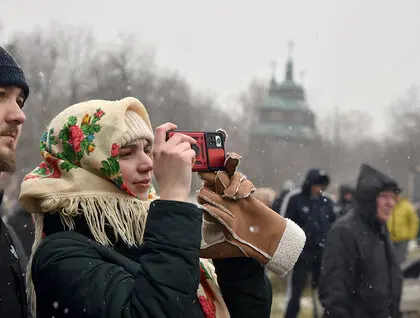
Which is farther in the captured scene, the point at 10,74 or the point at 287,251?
the point at 10,74

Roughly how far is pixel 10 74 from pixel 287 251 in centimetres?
110

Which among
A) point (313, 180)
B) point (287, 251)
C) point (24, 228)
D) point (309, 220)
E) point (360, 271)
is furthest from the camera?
point (313, 180)

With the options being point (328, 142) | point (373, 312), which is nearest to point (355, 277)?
point (373, 312)

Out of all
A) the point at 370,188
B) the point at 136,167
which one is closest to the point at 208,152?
the point at 136,167

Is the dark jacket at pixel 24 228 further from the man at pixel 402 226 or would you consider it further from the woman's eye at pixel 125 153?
the man at pixel 402 226

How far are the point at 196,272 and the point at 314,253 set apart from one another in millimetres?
6201

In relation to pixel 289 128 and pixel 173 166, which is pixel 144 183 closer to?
pixel 173 166

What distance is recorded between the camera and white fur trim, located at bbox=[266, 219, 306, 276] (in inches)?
79.0

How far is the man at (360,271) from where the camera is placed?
15.4ft

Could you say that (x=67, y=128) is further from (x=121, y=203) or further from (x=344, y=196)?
(x=344, y=196)

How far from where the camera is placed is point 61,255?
1948 millimetres

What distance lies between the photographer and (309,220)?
7.75m

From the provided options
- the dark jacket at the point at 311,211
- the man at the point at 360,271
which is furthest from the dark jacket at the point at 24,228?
the dark jacket at the point at 311,211

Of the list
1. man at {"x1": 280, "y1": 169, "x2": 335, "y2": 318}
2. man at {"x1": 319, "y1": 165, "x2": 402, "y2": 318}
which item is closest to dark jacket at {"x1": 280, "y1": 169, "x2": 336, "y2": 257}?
man at {"x1": 280, "y1": 169, "x2": 335, "y2": 318}
